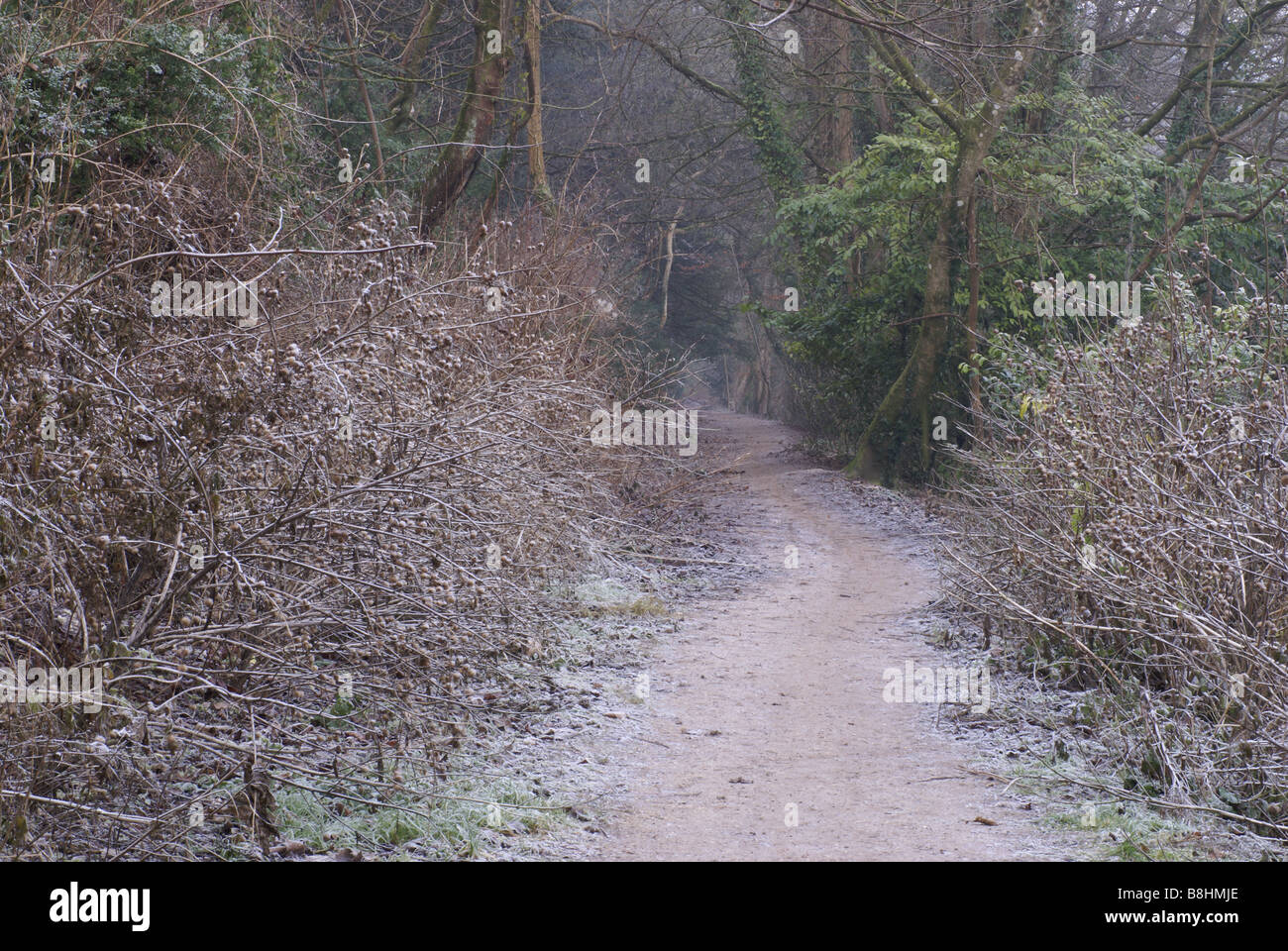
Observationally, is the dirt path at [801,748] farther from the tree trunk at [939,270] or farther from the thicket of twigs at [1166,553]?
the tree trunk at [939,270]

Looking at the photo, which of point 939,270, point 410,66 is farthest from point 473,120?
point 939,270

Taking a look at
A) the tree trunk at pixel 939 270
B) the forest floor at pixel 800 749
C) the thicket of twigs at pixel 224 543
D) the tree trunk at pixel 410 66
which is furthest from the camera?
the tree trunk at pixel 939 270

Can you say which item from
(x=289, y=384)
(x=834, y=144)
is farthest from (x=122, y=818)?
(x=834, y=144)

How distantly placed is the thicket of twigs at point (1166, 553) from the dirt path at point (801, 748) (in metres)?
0.86

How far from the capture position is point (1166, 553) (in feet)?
18.9

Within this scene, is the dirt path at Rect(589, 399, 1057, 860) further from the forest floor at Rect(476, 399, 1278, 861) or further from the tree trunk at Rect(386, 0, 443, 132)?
the tree trunk at Rect(386, 0, 443, 132)

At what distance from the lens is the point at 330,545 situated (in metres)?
5.36

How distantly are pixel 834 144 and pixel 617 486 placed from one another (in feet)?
42.3

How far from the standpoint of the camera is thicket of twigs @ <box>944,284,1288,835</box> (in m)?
5.20

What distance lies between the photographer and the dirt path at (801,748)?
5.00 metres

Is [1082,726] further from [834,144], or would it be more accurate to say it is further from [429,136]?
[834,144]

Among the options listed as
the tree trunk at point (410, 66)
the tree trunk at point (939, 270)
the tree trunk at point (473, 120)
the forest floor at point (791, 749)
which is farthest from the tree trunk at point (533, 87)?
the forest floor at point (791, 749)

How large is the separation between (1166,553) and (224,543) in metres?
4.48
